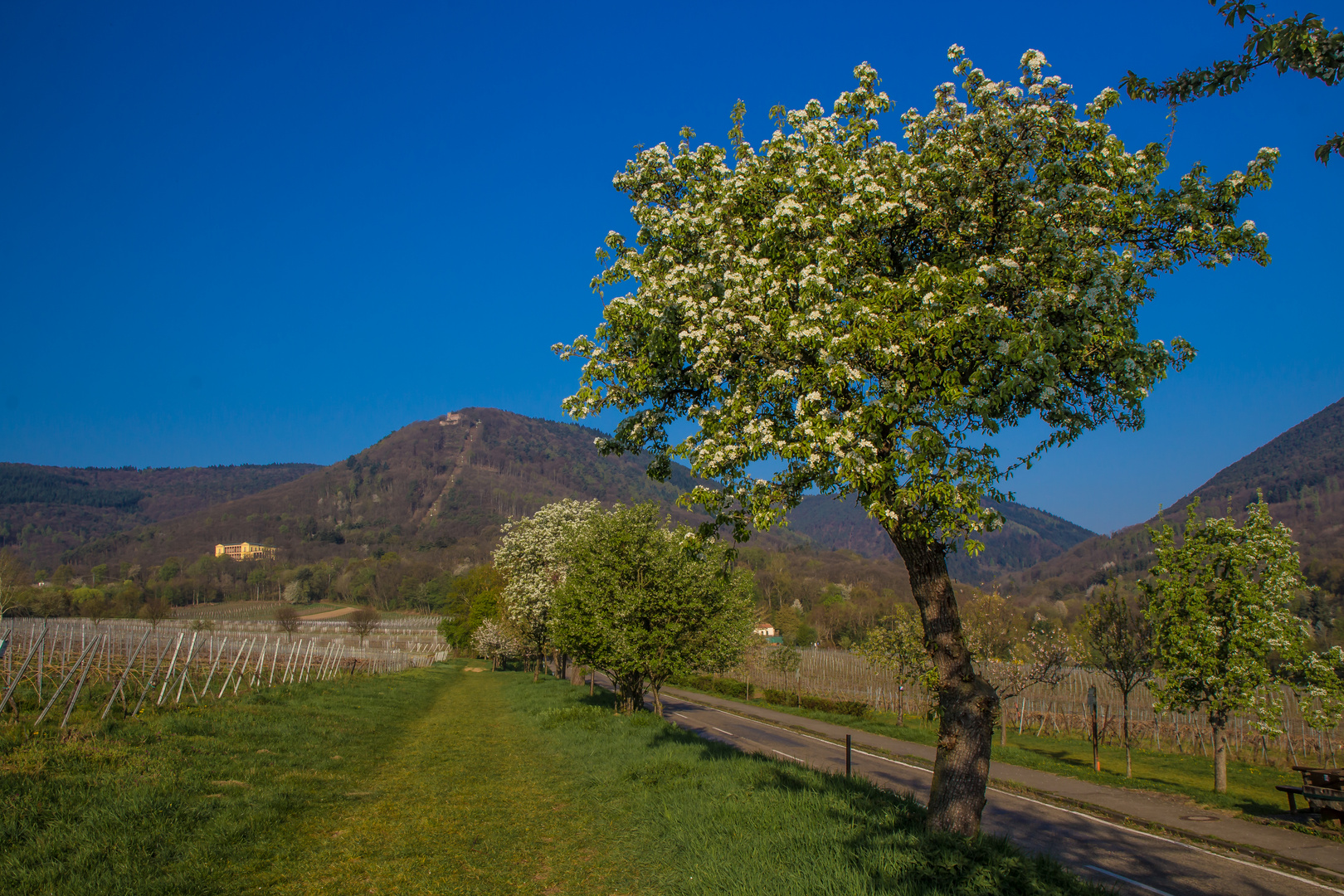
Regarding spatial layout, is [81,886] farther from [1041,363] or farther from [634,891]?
[1041,363]

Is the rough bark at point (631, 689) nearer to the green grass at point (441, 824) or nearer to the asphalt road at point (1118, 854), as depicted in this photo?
the asphalt road at point (1118, 854)

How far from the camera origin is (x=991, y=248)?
28.1ft

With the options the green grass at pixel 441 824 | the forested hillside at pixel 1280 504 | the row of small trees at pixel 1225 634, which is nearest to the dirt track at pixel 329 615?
the forested hillside at pixel 1280 504

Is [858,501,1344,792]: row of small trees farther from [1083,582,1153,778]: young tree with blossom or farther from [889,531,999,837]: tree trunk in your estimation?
[889,531,999,837]: tree trunk

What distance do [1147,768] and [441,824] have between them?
27.6 metres

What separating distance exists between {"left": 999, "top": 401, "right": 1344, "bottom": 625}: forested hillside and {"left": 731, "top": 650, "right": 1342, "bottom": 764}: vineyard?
162 feet

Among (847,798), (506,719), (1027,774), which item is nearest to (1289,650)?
(1027,774)

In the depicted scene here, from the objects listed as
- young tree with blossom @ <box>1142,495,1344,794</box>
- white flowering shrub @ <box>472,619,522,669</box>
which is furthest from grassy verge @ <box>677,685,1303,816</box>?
white flowering shrub @ <box>472,619,522,669</box>

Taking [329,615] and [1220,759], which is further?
[329,615]

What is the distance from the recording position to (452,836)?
1025 centimetres

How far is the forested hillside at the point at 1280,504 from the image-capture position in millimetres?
101331

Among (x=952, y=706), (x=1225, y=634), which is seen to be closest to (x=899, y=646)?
(x=1225, y=634)

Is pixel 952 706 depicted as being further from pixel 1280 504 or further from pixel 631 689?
pixel 1280 504

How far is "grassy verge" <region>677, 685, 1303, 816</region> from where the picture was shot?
64.0ft
